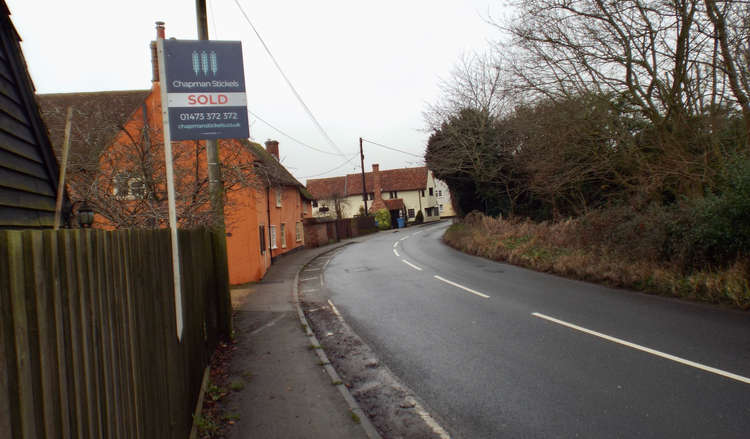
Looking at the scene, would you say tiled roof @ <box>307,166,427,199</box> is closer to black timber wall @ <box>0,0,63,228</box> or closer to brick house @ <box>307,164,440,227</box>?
brick house @ <box>307,164,440,227</box>

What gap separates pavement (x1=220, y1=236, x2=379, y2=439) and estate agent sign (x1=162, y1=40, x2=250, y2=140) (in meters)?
3.24

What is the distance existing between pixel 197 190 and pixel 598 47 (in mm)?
11137

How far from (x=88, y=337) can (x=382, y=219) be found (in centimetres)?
5434

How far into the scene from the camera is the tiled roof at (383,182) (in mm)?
71062

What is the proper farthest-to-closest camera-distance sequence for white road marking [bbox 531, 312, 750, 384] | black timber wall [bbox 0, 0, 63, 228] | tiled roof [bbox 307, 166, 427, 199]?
tiled roof [bbox 307, 166, 427, 199]
white road marking [bbox 531, 312, 750, 384]
black timber wall [bbox 0, 0, 63, 228]

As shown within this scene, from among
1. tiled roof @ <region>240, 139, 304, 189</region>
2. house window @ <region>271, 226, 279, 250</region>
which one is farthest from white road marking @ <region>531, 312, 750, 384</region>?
house window @ <region>271, 226, 279, 250</region>

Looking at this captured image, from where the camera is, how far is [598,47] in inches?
499

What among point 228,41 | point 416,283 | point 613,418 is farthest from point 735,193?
point 228,41

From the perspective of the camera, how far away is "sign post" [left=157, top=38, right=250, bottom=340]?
5.27m

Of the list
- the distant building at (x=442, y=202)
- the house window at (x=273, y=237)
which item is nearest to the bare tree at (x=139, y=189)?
the house window at (x=273, y=237)

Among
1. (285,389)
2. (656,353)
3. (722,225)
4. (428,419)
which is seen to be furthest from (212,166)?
(722,225)

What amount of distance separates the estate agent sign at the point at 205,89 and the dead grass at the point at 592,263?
906 centimetres

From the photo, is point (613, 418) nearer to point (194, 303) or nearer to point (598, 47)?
point (194, 303)

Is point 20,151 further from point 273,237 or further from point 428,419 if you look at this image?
point 273,237
